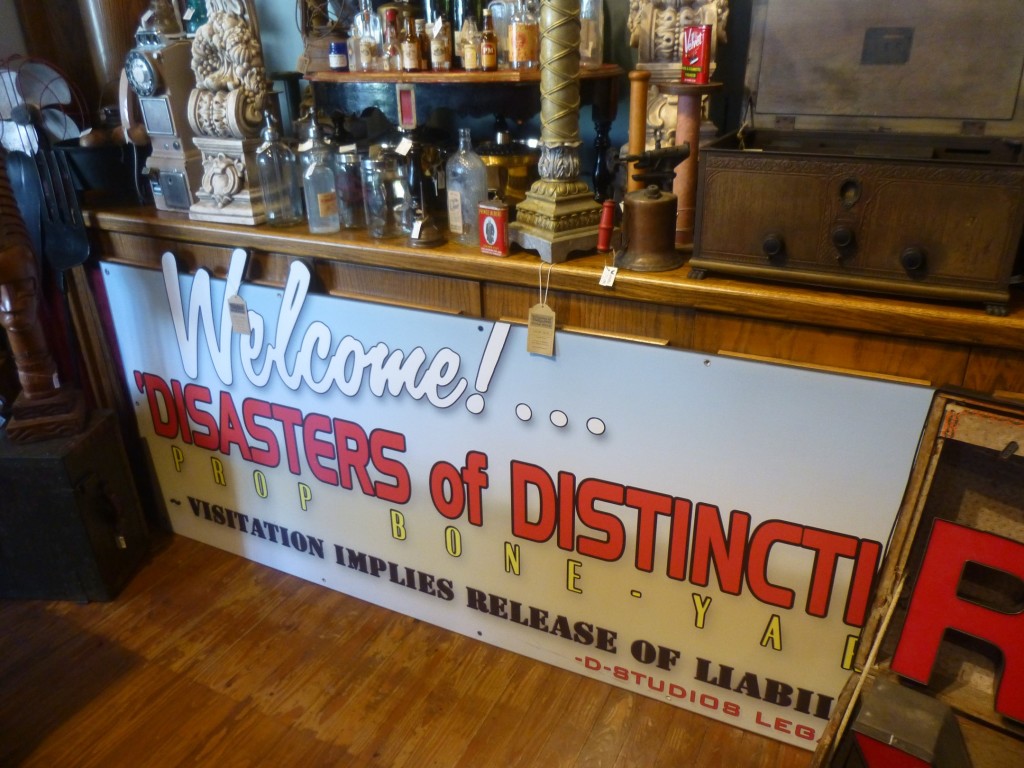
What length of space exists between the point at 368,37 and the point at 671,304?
3.16 ft

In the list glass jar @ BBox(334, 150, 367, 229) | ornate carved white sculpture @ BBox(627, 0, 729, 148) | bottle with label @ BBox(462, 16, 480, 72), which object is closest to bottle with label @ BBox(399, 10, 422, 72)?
bottle with label @ BBox(462, 16, 480, 72)

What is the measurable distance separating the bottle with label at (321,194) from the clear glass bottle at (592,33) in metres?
0.63

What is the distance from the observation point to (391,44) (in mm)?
1676

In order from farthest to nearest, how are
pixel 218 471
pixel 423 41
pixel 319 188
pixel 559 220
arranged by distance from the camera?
pixel 218 471, pixel 319 188, pixel 423 41, pixel 559 220

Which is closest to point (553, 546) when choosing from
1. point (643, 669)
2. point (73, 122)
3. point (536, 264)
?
point (643, 669)

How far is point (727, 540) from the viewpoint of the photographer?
150 centimetres

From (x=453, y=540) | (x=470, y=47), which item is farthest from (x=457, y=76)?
(x=453, y=540)

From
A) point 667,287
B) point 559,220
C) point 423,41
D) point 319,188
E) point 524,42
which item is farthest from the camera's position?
point 319,188

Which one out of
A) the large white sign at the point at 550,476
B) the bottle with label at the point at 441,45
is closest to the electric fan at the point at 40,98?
the large white sign at the point at 550,476

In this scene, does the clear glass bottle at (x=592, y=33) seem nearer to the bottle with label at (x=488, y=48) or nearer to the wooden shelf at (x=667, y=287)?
the bottle with label at (x=488, y=48)

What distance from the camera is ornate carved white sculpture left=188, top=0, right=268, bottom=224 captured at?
69.3 inches

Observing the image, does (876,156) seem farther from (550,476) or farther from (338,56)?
(338,56)

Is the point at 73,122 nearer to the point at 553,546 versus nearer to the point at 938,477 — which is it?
the point at 553,546

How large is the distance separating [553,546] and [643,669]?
356mm
